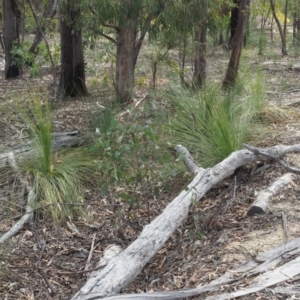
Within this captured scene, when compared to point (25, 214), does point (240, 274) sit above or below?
above

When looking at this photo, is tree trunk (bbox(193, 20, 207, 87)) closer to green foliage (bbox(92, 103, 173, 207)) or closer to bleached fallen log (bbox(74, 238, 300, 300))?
green foliage (bbox(92, 103, 173, 207))

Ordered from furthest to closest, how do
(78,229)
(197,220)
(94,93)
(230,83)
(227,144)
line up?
(94,93), (230,83), (227,144), (78,229), (197,220)

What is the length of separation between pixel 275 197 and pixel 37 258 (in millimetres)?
1818

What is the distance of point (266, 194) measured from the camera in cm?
448

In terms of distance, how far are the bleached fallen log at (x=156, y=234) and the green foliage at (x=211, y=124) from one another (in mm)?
405

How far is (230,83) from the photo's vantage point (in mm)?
8422

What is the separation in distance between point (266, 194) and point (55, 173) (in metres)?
1.95

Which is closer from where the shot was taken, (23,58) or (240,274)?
(240,274)

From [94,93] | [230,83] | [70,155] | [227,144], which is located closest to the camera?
[227,144]

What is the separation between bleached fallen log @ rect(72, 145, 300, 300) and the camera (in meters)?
3.34

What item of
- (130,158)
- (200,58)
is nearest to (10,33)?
(200,58)

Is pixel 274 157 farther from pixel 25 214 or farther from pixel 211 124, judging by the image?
pixel 25 214

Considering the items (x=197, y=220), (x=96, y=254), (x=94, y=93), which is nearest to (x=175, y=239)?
(x=197, y=220)

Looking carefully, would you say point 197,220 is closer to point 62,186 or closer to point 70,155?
point 62,186
